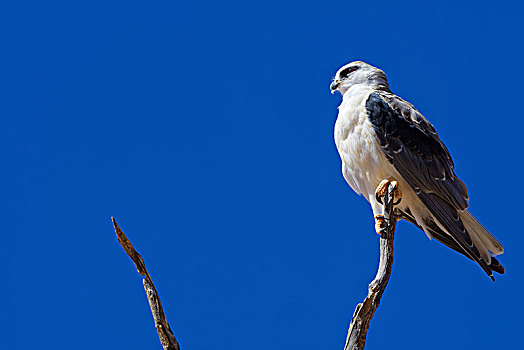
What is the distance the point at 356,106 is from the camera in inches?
307

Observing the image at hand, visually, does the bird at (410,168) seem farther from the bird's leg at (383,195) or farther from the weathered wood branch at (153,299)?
the weathered wood branch at (153,299)

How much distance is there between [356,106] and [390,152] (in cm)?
68

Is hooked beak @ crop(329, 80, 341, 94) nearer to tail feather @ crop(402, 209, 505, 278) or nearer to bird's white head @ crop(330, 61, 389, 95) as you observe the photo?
bird's white head @ crop(330, 61, 389, 95)

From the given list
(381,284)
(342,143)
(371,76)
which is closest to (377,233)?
(381,284)

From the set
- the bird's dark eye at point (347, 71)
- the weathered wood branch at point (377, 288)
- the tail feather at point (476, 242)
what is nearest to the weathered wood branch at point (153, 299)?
the weathered wood branch at point (377, 288)

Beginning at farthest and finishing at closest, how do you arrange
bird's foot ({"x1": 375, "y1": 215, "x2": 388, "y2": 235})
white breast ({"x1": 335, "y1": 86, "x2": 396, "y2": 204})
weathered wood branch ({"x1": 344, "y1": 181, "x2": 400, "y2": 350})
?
white breast ({"x1": 335, "y1": 86, "x2": 396, "y2": 204}) → bird's foot ({"x1": 375, "y1": 215, "x2": 388, "y2": 235}) → weathered wood branch ({"x1": 344, "y1": 181, "x2": 400, "y2": 350})

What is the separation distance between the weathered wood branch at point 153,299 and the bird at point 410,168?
8.79 ft

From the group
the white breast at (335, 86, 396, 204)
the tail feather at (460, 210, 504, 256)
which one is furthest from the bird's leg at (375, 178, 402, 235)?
the tail feather at (460, 210, 504, 256)

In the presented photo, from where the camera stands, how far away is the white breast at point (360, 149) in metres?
7.58

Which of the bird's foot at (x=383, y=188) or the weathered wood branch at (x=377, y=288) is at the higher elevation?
the bird's foot at (x=383, y=188)

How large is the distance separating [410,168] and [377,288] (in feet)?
5.93

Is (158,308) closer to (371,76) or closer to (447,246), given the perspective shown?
(447,246)

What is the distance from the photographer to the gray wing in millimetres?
7511

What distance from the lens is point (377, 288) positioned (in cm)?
636
